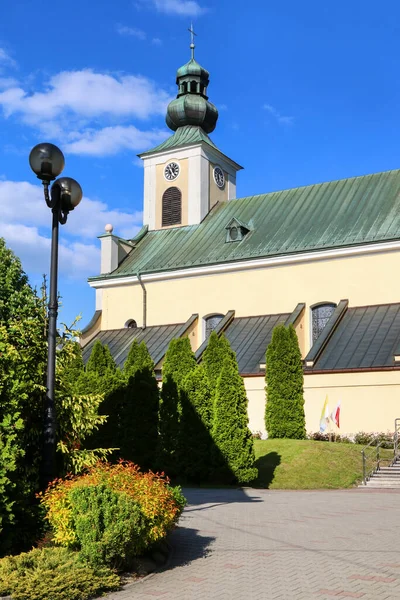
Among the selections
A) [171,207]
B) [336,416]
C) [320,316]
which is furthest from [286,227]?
[336,416]

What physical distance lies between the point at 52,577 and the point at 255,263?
999 inches

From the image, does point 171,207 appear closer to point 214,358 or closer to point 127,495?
point 214,358

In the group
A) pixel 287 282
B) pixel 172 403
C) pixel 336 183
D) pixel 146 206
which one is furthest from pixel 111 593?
pixel 146 206

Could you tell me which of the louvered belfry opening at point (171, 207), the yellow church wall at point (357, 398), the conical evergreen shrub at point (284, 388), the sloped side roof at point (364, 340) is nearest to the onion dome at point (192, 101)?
Answer: the louvered belfry opening at point (171, 207)

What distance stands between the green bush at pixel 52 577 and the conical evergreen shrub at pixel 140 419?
14.3 metres

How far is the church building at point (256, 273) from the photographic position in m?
25.0

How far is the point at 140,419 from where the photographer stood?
21.5 meters

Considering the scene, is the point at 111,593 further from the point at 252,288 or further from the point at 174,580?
the point at 252,288

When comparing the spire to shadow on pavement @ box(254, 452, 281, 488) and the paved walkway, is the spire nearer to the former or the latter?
shadow on pavement @ box(254, 452, 281, 488)

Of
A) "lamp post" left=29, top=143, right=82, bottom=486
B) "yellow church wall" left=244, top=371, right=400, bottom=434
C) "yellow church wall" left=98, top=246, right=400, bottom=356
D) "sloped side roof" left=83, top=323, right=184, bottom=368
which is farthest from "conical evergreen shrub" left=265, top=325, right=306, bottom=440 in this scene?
"lamp post" left=29, top=143, right=82, bottom=486

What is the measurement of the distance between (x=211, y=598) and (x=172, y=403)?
1440 cm

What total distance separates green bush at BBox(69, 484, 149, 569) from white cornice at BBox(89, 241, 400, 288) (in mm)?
22982

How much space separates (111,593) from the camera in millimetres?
6660

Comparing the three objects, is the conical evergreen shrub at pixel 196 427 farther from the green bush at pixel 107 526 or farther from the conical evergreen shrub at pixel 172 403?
the green bush at pixel 107 526
